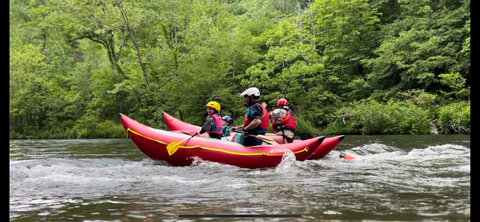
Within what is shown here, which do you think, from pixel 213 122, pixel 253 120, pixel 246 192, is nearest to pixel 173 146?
pixel 213 122

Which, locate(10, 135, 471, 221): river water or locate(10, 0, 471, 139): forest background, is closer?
locate(10, 135, 471, 221): river water

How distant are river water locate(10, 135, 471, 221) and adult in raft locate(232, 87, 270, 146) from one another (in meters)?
0.63

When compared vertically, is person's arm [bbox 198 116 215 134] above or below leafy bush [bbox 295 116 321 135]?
above

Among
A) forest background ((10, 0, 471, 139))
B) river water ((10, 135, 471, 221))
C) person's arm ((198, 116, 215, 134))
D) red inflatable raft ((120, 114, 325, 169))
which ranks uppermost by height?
forest background ((10, 0, 471, 139))

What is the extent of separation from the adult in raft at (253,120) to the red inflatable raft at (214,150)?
0.47ft

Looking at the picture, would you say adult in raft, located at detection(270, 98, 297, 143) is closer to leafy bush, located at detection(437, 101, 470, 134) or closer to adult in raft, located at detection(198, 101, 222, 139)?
adult in raft, located at detection(198, 101, 222, 139)

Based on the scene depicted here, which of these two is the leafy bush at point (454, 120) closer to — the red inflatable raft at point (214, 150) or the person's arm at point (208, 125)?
the red inflatable raft at point (214, 150)

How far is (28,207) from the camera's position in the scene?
4312mm

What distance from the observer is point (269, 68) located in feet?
73.4

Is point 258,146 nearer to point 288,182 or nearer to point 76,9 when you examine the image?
point 288,182

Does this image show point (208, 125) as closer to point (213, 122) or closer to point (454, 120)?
point (213, 122)

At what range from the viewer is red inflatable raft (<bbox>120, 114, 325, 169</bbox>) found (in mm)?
7430

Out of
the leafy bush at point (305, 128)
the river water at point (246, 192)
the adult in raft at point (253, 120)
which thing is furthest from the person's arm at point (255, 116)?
the leafy bush at point (305, 128)

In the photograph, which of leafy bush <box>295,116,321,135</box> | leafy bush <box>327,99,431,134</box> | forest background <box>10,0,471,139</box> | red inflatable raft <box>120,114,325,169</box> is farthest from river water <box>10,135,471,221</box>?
forest background <box>10,0,471,139</box>
